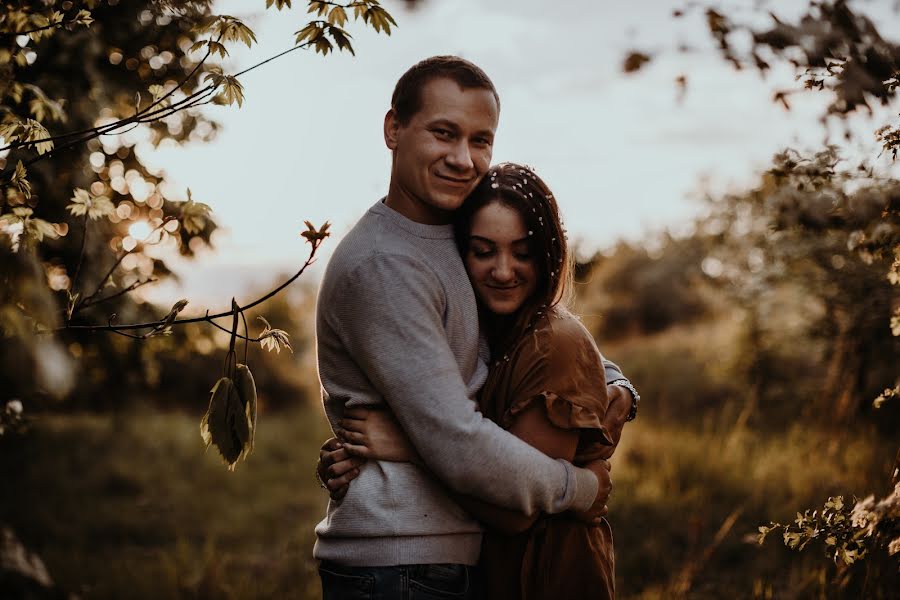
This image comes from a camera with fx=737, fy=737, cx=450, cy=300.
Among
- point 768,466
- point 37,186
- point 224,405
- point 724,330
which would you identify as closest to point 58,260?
point 37,186

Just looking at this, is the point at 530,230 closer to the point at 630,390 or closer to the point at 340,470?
the point at 630,390

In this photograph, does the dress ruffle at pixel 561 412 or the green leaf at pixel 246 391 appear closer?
the green leaf at pixel 246 391

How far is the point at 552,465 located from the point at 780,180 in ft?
4.05

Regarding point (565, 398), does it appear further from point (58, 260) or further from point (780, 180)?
point (58, 260)

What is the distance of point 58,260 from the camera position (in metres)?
3.40

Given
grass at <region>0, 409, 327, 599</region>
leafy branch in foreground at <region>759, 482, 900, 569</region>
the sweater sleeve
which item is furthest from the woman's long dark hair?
grass at <region>0, 409, 327, 599</region>

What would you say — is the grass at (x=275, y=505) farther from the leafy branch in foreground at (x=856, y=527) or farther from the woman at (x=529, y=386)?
the woman at (x=529, y=386)

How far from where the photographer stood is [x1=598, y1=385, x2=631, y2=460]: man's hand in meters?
2.42

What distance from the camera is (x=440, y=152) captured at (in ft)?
7.47

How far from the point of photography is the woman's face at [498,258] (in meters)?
2.29

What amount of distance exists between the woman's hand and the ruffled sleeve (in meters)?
0.29

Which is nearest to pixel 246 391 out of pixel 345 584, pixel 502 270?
pixel 345 584

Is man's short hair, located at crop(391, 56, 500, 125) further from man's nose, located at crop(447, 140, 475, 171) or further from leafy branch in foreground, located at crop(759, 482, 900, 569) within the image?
leafy branch in foreground, located at crop(759, 482, 900, 569)

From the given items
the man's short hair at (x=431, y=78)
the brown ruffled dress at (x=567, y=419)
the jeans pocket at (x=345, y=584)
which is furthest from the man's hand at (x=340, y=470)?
the man's short hair at (x=431, y=78)
